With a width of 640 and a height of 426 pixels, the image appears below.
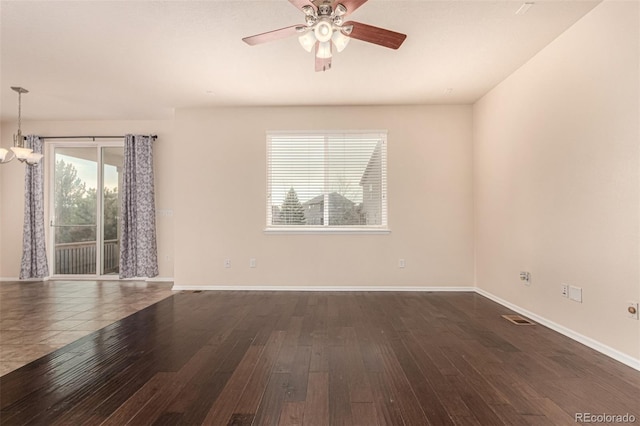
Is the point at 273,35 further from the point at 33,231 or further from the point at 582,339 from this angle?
the point at 33,231

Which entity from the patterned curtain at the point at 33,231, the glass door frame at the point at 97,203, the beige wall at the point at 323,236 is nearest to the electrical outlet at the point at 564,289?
the beige wall at the point at 323,236

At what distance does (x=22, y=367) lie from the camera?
224cm

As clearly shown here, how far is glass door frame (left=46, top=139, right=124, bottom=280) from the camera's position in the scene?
5.45 metres

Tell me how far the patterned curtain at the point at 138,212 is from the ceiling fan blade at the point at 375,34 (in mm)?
4489

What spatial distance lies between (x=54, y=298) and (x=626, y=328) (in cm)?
636

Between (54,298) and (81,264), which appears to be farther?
(81,264)

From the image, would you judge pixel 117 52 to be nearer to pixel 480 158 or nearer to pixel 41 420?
pixel 41 420

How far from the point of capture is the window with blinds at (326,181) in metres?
4.69

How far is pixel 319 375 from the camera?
210 cm

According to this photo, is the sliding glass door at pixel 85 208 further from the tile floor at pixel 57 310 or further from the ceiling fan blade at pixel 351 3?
the ceiling fan blade at pixel 351 3

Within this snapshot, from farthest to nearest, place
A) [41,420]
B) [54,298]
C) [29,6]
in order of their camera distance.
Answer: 1. [54,298]
2. [29,6]
3. [41,420]

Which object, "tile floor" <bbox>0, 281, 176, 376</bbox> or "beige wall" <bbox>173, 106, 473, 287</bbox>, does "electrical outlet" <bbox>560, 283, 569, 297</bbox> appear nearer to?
"beige wall" <bbox>173, 106, 473, 287</bbox>

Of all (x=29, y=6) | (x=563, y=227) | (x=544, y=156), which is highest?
(x=29, y=6)

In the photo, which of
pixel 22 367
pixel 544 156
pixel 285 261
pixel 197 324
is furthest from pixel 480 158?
pixel 22 367
